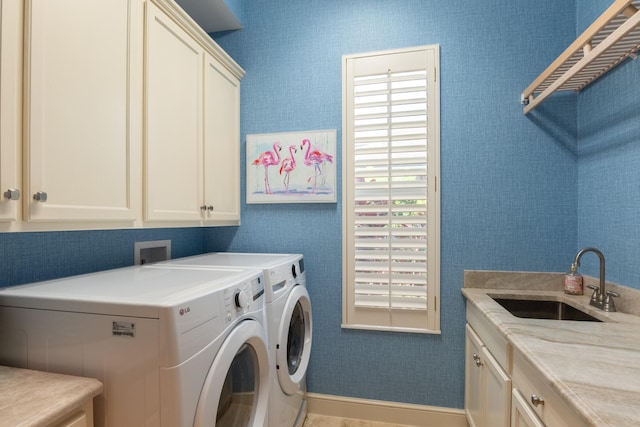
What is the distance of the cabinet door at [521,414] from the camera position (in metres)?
0.95

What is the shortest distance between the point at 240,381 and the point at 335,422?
1.06 metres

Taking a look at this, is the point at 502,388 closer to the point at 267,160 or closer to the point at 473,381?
the point at 473,381

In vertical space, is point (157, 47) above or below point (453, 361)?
above

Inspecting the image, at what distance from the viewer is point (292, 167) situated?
6.88 feet

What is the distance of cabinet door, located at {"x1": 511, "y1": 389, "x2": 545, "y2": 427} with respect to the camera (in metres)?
0.95

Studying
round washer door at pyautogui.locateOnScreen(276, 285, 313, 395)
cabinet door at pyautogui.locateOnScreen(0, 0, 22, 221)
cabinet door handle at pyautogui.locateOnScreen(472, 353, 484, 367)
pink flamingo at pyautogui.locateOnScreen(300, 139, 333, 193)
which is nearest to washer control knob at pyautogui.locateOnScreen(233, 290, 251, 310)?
round washer door at pyautogui.locateOnScreen(276, 285, 313, 395)

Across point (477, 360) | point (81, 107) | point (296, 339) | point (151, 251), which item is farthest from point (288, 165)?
point (477, 360)

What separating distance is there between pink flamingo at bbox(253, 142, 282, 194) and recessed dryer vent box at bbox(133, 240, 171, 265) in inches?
28.3

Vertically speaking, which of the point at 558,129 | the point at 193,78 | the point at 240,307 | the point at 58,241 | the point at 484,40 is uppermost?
the point at 484,40

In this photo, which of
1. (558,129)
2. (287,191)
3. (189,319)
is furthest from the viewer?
(287,191)

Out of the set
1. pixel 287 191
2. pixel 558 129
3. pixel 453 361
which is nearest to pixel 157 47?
pixel 287 191

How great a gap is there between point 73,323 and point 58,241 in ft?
1.98

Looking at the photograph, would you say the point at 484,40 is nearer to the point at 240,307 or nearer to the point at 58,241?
the point at 240,307

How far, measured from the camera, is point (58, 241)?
1280 millimetres
